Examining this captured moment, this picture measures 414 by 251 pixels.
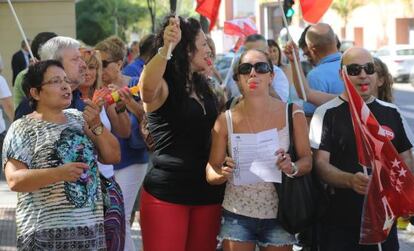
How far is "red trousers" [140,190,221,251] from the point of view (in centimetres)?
430

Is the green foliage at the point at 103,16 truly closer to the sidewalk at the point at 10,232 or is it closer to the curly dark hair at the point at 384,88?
the sidewalk at the point at 10,232

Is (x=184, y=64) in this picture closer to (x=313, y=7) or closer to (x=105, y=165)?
(x=105, y=165)

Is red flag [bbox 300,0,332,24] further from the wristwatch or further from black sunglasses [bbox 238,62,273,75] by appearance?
the wristwatch

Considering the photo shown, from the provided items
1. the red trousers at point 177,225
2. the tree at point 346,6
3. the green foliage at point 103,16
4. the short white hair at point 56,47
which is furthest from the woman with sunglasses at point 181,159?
the tree at point 346,6

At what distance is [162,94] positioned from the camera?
421cm

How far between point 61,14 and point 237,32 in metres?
9.50

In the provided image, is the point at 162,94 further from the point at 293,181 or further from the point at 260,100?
the point at 293,181

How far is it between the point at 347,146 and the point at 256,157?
1.80 feet

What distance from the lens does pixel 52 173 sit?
3676mm

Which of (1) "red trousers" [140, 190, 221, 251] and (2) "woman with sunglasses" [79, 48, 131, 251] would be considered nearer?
(2) "woman with sunglasses" [79, 48, 131, 251]

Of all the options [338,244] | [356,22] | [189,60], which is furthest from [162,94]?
[356,22]

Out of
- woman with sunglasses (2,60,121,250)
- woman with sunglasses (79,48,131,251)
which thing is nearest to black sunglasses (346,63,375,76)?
woman with sunglasses (79,48,131,251)

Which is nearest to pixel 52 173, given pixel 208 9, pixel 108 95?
pixel 108 95

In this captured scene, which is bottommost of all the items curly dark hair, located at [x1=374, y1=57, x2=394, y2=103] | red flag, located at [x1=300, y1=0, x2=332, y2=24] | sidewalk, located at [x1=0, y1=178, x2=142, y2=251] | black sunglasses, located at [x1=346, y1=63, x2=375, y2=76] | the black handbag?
sidewalk, located at [x1=0, y1=178, x2=142, y2=251]
